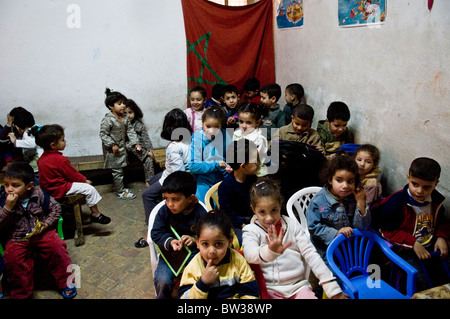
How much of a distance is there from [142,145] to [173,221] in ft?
10.4

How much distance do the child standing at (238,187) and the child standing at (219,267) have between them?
0.67 meters

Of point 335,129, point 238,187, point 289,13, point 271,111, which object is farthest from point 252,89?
point 238,187

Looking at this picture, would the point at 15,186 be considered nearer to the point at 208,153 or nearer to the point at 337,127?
the point at 208,153

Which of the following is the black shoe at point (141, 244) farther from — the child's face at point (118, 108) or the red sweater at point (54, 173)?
the child's face at point (118, 108)

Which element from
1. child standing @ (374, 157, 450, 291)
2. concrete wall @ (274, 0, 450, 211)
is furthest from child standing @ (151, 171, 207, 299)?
concrete wall @ (274, 0, 450, 211)

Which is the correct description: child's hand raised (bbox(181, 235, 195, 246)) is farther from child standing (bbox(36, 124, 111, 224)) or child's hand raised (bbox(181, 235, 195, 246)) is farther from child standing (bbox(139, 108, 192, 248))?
child standing (bbox(36, 124, 111, 224))

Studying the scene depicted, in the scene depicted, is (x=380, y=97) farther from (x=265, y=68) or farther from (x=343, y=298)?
(x=265, y=68)

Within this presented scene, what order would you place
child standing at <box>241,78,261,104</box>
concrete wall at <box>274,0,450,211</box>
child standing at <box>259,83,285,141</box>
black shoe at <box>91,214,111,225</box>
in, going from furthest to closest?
child standing at <box>241,78,261,104</box>, child standing at <box>259,83,285,141</box>, black shoe at <box>91,214,111,225</box>, concrete wall at <box>274,0,450,211</box>

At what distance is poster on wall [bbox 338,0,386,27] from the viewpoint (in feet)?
10.4

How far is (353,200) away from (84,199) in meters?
3.09

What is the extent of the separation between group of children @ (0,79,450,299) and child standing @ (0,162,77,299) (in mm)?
16

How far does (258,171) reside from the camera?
3.00 meters

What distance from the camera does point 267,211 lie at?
2.14 meters

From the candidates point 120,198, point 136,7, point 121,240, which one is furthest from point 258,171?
point 136,7
